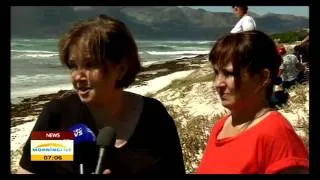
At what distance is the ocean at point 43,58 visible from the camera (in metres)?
3.95

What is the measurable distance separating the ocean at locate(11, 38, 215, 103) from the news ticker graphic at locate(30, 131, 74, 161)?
0.88 meters

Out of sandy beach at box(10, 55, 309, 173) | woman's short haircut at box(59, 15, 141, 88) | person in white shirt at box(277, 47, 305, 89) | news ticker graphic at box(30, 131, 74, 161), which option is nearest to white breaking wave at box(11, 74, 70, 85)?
sandy beach at box(10, 55, 309, 173)

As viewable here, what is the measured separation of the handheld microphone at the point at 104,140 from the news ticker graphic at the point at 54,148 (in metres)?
0.28

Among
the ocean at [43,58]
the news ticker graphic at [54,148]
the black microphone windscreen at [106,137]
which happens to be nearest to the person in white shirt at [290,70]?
the ocean at [43,58]

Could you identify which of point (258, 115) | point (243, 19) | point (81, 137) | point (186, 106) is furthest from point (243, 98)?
point (186, 106)

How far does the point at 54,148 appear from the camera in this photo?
9.96 feet

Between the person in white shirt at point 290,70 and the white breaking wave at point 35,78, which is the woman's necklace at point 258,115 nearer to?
the white breaking wave at point 35,78

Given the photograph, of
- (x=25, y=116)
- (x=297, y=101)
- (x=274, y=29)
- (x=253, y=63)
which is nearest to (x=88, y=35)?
(x=253, y=63)

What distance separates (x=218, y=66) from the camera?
8.16 feet

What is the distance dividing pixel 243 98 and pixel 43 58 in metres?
2.17

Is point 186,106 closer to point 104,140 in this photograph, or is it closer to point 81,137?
point 81,137

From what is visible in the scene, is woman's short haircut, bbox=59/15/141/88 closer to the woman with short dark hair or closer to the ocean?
the woman with short dark hair

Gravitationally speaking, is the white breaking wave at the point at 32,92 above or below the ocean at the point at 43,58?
below

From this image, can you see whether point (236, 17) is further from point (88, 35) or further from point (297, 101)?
point (297, 101)
